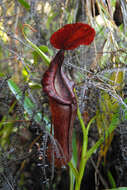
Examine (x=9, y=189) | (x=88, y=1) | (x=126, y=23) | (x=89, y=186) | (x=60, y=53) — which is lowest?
(x=89, y=186)

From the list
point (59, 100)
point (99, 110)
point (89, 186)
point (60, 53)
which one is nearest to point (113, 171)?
point (89, 186)

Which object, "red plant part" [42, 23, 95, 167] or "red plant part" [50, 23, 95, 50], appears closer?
"red plant part" [50, 23, 95, 50]

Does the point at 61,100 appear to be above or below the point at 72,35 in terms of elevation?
below

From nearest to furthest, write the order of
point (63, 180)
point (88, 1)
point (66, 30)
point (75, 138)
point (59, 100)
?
point (66, 30)
point (59, 100)
point (88, 1)
point (75, 138)
point (63, 180)

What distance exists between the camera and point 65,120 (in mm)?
755

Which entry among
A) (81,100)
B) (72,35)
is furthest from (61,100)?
(72,35)

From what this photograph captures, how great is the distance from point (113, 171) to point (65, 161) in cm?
56

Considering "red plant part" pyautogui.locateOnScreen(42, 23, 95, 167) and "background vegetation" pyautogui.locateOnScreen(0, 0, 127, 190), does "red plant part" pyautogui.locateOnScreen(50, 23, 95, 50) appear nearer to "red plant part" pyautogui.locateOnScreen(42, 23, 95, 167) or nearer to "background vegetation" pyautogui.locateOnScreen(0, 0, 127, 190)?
"red plant part" pyautogui.locateOnScreen(42, 23, 95, 167)

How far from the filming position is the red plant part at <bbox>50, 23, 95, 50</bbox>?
0.61m

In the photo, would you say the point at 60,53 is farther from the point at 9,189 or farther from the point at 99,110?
the point at 9,189

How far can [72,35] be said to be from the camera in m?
0.65

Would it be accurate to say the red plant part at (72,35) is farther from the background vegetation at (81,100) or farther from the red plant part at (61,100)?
the background vegetation at (81,100)

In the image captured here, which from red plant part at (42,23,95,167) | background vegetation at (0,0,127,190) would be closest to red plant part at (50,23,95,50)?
red plant part at (42,23,95,167)

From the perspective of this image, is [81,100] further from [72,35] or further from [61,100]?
[72,35]
